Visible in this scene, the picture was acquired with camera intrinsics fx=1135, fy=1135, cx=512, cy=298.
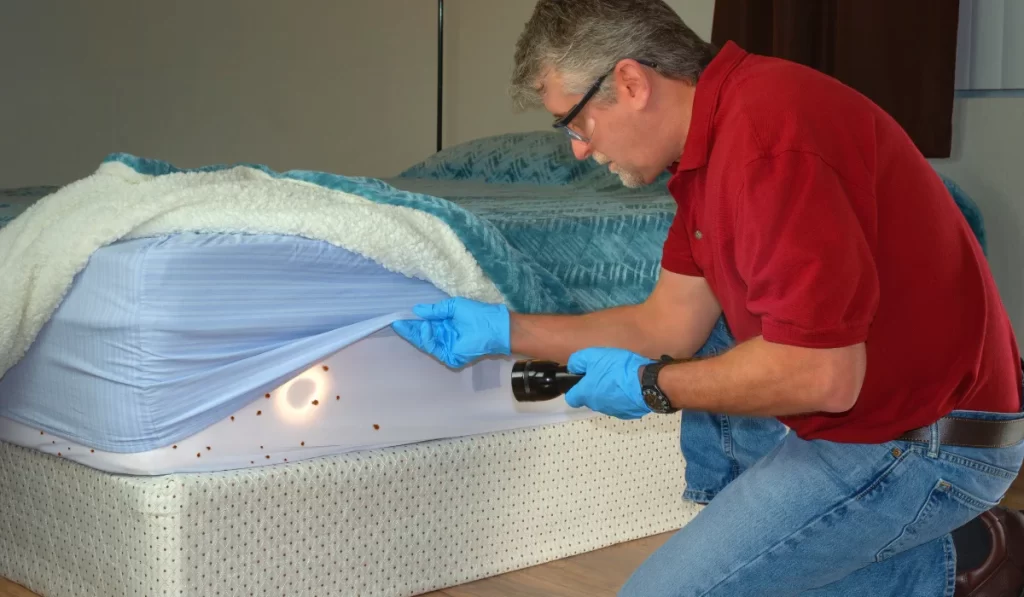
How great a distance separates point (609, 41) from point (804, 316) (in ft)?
1.25

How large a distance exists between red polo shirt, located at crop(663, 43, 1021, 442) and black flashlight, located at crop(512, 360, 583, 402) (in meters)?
0.25

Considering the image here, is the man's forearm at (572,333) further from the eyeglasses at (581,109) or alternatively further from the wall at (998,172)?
the wall at (998,172)

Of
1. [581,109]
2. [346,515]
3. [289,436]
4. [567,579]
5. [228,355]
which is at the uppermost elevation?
[581,109]

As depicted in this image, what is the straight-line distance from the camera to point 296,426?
4.97ft

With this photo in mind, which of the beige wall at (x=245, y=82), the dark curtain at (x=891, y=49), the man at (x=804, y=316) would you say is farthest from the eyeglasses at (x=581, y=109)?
the beige wall at (x=245, y=82)

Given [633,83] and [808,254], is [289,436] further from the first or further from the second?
[808,254]

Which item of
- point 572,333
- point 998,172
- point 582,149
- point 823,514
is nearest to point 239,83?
point 998,172

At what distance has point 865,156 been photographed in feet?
3.59

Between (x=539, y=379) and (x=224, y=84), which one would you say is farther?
(x=224, y=84)

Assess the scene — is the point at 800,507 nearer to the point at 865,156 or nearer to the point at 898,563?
the point at 898,563

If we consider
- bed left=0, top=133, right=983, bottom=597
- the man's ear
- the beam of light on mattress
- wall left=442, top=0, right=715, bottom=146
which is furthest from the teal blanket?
wall left=442, top=0, right=715, bottom=146

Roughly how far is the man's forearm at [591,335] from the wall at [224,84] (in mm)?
3171

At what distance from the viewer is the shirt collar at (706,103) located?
119cm

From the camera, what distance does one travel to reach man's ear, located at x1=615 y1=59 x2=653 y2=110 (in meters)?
1.22
